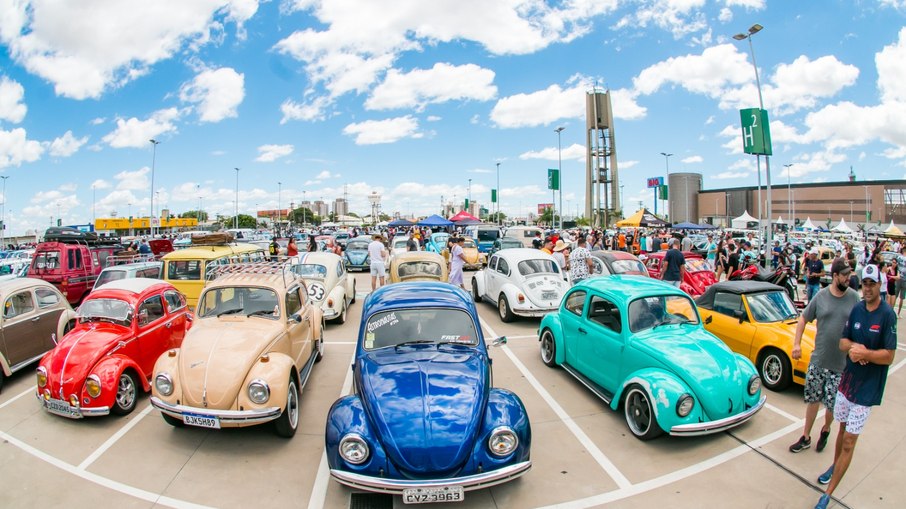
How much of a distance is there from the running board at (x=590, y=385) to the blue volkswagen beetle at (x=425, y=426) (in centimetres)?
192

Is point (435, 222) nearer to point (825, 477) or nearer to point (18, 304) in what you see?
point (18, 304)

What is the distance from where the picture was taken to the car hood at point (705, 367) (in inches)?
187

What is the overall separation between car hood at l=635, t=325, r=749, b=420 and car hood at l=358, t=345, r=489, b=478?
6.90 ft

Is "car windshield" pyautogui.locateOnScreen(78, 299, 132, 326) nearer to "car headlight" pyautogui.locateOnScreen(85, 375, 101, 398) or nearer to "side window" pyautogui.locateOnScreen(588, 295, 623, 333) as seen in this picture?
"car headlight" pyautogui.locateOnScreen(85, 375, 101, 398)

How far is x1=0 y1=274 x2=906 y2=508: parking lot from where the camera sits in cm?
405

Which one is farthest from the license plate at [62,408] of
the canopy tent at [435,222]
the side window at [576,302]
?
the canopy tent at [435,222]

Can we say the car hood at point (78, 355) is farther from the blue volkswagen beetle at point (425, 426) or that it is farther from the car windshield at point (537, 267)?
the car windshield at point (537, 267)

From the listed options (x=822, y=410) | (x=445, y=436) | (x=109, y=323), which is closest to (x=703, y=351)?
(x=822, y=410)

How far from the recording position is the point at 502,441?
12.3ft

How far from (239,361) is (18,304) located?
488 cm

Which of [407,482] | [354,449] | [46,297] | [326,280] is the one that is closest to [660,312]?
[407,482]

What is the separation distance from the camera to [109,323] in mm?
6125

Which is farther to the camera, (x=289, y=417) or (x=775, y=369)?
(x=775, y=369)

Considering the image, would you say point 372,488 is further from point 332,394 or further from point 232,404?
point 332,394
